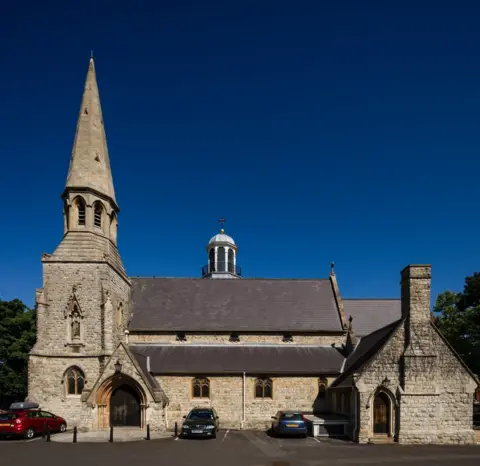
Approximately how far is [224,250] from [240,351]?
2250cm

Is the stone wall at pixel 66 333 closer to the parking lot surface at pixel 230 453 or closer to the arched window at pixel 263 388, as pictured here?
the parking lot surface at pixel 230 453

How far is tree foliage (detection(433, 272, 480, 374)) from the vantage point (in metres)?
36.2

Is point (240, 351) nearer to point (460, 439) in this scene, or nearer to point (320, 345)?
point (320, 345)

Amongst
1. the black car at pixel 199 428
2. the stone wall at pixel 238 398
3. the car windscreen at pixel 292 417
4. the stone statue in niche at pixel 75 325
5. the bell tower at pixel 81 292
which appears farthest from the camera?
the stone wall at pixel 238 398

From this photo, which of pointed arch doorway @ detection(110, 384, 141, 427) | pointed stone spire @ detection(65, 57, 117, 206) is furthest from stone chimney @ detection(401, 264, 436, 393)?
pointed stone spire @ detection(65, 57, 117, 206)

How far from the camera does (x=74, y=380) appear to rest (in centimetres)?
2666

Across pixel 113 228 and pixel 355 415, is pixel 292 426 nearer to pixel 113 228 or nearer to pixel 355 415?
pixel 355 415

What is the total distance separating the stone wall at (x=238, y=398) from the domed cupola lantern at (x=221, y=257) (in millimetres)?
23757

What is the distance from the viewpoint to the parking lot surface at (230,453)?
16375 millimetres

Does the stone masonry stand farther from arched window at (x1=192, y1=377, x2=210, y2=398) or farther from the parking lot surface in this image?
arched window at (x1=192, y1=377, x2=210, y2=398)

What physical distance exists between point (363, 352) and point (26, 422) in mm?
19085

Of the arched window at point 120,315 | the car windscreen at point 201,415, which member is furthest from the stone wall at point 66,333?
the car windscreen at point 201,415

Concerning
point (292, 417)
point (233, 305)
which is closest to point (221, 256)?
point (233, 305)

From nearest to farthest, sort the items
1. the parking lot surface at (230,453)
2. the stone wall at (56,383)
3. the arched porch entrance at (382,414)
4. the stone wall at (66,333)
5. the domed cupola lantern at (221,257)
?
the parking lot surface at (230,453) → the arched porch entrance at (382,414) → the stone wall at (56,383) → the stone wall at (66,333) → the domed cupola lantern at (221,257)
